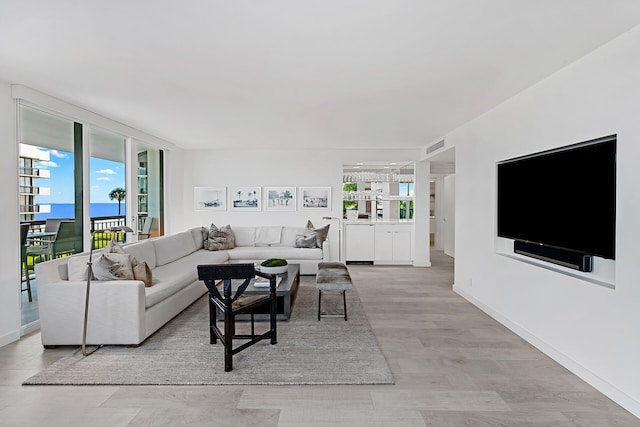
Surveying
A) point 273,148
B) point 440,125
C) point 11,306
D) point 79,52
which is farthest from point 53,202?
point 440,125

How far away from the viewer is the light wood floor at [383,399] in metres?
2.32

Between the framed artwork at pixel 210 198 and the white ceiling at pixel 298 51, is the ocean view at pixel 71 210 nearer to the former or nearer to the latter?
the white ceiling at pixel 298 51

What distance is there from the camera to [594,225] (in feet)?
9.21

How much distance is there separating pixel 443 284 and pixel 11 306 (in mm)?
5752

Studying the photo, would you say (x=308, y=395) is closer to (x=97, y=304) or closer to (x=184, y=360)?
(x=184, y=360)

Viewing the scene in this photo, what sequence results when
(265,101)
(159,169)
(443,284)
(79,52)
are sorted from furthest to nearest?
(159,169) → (443,284) → (265,101) → (79,52)

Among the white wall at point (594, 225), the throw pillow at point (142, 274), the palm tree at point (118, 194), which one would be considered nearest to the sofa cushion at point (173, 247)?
the palm tree at point (118, 194)

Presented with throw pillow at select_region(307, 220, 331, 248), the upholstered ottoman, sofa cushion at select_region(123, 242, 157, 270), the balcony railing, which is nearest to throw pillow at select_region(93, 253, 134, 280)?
sofa cushion at select_region(123, 242, 157, 270)

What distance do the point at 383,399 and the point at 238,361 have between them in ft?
4.21

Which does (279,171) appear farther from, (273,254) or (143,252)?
A: (143,252)

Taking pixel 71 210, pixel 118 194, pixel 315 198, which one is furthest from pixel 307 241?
pixel 71 210

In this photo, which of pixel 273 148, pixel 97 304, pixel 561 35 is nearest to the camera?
pixel 561 35

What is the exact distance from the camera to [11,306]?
3.65 m

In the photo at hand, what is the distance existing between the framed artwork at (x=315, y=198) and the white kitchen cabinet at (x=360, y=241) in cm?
70
